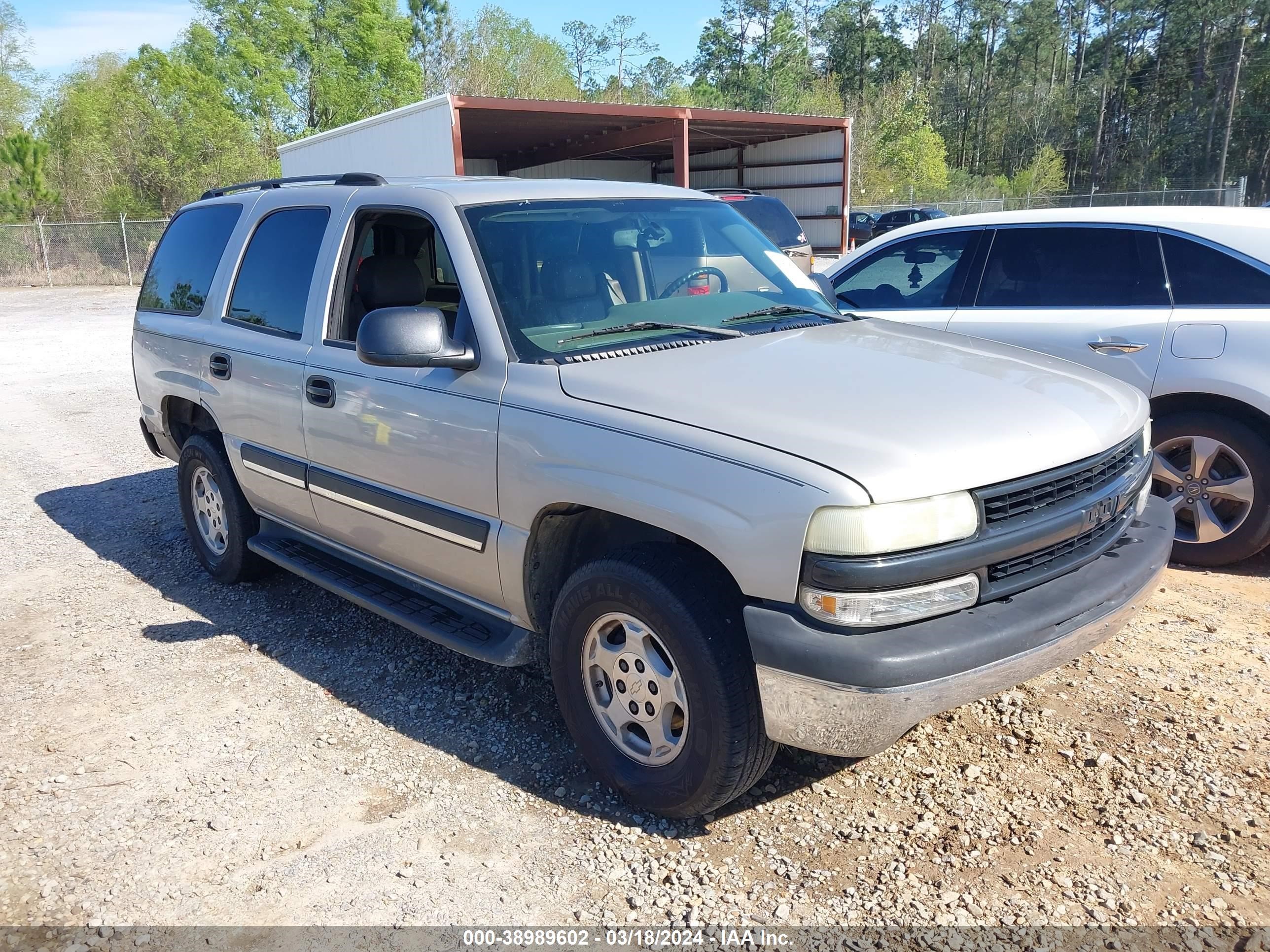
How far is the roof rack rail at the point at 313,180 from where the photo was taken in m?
4.17

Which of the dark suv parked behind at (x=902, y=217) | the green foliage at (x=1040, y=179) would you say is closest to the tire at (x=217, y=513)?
the dark suv parked behind at (x=902, y=217)

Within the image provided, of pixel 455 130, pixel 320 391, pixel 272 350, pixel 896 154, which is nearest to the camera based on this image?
pixel 320 391

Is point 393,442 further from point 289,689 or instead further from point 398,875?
point 398,875

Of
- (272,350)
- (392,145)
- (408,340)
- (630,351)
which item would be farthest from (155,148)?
(630,351)

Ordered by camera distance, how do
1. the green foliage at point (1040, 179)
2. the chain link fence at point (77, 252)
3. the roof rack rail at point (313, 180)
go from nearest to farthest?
1. the roof rack rail at point (313, 180)
2. the chain link fence at point (77, 252)
3. the green foliage at point (1040, 179)

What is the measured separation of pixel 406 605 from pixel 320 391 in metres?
0.96

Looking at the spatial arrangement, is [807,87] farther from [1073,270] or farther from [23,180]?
[1073,270]

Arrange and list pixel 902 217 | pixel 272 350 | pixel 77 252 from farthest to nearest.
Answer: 1. pixel 77 252
2. pixel 902 217
3. pixel 272 350

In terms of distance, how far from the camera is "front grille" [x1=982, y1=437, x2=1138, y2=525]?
263cm

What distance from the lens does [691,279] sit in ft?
12.6

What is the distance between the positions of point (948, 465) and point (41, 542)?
19.1 feet

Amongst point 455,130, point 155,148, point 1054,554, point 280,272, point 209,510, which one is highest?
point 155,148

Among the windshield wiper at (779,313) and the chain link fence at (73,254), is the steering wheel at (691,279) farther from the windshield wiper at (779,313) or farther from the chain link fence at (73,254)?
the chain link fence at (73,254)

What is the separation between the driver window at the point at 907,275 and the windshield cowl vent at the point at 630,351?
280 cm
